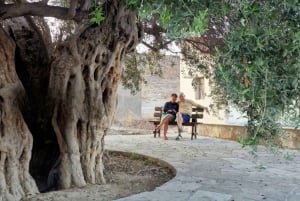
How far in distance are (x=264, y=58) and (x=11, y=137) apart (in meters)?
3.12

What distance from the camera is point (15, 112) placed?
4230 millimetres

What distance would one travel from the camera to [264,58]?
1.76m

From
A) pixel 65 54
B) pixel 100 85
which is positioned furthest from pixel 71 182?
pixel 65 54

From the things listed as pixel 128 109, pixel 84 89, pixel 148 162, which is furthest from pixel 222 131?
pixel 84 89

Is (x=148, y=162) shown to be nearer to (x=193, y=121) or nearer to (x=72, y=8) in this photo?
(x=72, y=8)

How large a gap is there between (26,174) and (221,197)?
2.15m

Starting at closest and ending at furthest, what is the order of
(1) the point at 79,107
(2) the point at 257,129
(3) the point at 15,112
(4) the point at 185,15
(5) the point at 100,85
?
(4) the point at 185,15
(2) the point at 257,129
(3) the point at 15,112
(1) the point at 79,107
(5) the point at 100,85

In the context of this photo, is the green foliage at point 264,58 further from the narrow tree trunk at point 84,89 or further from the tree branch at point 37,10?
the narrow tree trunk at point 84,89

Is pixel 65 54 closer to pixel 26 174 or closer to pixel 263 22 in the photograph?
pixel 26 174

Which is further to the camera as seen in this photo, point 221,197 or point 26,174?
point 26,174

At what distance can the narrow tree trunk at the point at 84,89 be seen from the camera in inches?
181

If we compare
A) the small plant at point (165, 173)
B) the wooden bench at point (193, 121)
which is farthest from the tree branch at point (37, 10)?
the wooden bench at point (193, 121)

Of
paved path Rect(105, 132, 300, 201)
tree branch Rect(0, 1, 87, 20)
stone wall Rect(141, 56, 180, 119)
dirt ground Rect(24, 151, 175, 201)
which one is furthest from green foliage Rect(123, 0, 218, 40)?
stone wall Rect(141, 56, 180, 119)

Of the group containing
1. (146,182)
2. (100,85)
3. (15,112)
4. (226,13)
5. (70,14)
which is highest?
(70,14)
